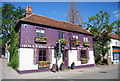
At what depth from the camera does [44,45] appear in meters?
14.7

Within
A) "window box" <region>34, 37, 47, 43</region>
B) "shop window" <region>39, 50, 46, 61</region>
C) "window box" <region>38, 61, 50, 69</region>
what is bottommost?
"window box" <region>38, 61, 50, 69</region>

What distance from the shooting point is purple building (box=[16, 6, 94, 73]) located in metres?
13.3

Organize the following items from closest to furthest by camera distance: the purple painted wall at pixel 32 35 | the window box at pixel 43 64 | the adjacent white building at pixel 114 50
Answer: the purple painted wall at pixel 32 35 → the window box at pixel 43 64 → the adjacent white building at pixel 114 50

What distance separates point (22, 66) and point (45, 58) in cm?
314

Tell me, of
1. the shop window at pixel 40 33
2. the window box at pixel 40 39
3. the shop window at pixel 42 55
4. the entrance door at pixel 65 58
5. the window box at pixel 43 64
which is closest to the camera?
the window box at pixel 43 64

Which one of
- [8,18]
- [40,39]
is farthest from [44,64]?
[8,18]

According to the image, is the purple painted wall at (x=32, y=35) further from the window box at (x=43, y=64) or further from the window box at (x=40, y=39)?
the window box at (x=43, y=64)

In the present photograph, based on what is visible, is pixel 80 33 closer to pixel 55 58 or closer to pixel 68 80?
pixel 55 58

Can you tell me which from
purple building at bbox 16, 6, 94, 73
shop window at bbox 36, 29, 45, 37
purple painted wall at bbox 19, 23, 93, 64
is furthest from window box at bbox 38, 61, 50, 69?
shop window at bbox 36, 29, 45, 37

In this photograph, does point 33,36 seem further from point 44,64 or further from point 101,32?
point 101,32

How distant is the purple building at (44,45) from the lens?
13.3 metres

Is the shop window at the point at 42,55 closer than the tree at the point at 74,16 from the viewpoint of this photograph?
Yes

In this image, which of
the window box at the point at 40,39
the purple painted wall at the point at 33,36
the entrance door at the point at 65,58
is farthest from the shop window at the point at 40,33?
the entrance door at the point at 65,58

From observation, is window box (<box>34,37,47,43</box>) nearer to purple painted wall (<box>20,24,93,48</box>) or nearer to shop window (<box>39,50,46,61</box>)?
purple painted wall (<box>20,24,93,48</box>)
